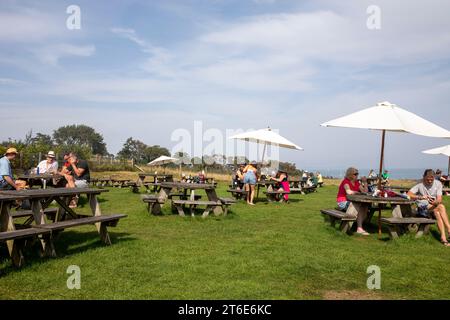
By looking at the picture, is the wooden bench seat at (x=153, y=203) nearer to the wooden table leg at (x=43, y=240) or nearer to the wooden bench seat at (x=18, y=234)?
the wooden table leg at (x=43, y=240)

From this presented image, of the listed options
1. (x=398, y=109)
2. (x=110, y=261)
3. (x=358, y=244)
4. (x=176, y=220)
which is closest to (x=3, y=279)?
(x=110, y=261)

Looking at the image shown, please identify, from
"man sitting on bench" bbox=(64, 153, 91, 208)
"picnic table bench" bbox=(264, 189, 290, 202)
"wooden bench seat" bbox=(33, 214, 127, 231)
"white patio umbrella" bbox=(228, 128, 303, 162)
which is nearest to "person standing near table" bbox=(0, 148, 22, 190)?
"wooden bench seat" bbox=(33, 214, 127, 231)

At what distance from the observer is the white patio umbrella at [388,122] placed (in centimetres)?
714

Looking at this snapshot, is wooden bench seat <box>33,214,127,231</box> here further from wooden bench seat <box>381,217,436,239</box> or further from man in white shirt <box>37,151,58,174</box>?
man in white shirt <box>37,151,58,174</box>

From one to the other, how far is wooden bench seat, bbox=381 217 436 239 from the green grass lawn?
0.18 m

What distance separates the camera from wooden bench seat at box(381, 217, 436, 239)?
7.15 metres

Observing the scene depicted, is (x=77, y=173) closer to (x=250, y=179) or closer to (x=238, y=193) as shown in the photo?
(x=250, y=179)

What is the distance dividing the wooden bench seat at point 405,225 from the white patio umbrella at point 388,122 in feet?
1.06

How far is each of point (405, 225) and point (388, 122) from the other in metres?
2.19

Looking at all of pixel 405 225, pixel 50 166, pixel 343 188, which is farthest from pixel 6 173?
pixel 405 225

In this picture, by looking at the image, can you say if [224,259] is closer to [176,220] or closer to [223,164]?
[176,220]

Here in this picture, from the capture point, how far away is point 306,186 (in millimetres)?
19094

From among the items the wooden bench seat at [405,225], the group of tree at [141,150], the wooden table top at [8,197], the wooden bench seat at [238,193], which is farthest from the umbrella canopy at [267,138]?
the group of tree at [141,150]

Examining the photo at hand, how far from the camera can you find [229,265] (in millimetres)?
5156
